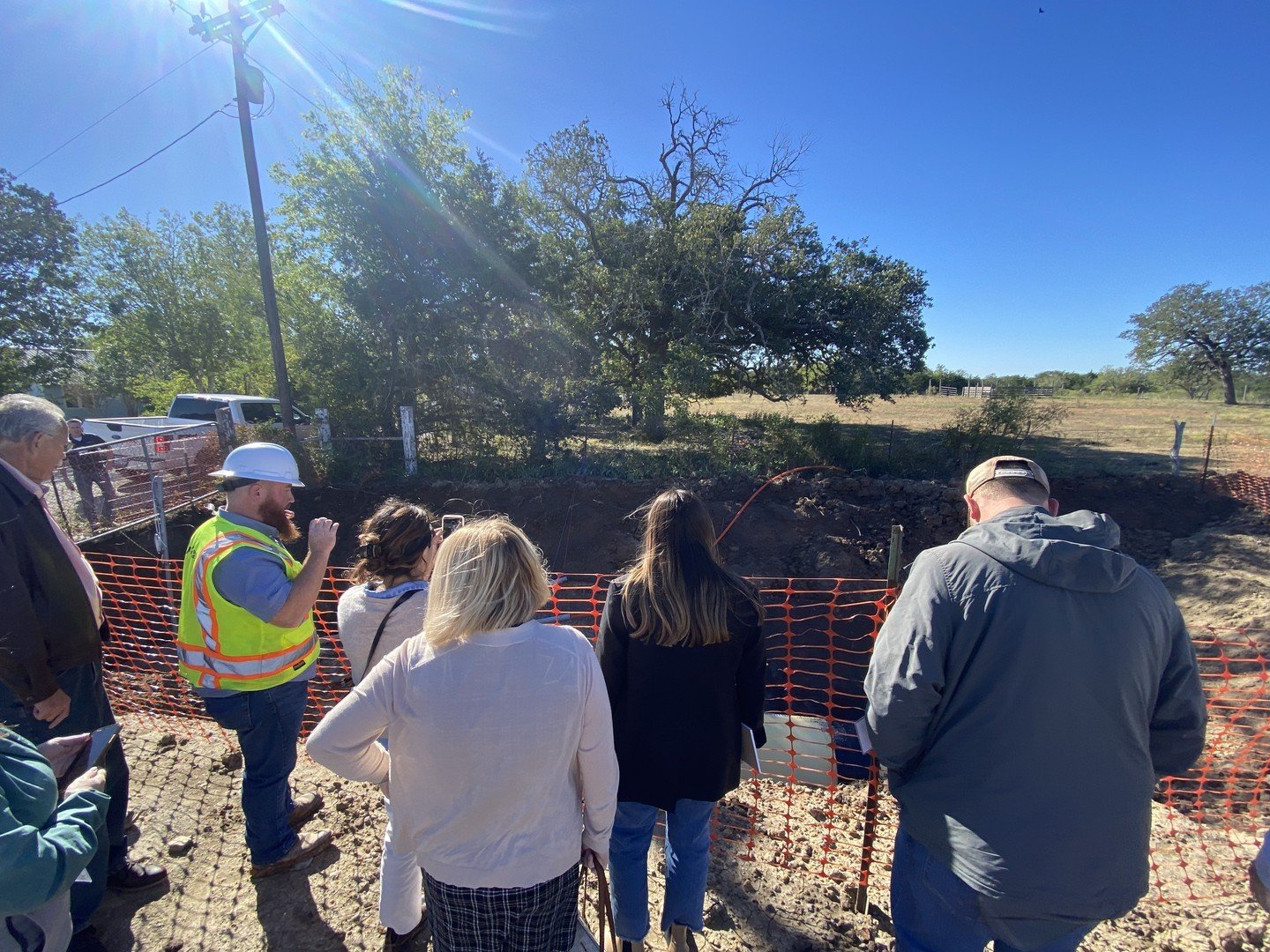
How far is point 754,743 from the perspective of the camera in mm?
1880

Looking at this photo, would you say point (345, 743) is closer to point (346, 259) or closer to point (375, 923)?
point (375, 923)

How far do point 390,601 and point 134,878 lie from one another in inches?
74.4

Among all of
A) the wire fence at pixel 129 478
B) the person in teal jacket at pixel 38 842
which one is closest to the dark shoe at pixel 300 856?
the person in teal jacket at pixel 38 842

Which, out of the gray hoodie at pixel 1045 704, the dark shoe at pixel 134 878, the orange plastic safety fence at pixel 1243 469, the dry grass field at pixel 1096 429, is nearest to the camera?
the gray hoodie at pixel 1045 704

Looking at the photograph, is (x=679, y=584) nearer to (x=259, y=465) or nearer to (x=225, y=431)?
(x=259, y=465)

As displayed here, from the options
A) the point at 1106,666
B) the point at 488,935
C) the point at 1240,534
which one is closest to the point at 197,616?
the point at 488,935

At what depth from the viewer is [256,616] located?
6.31 feet

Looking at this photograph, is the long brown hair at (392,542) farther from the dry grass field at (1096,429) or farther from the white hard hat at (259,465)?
the dry grass field at (1096,429)

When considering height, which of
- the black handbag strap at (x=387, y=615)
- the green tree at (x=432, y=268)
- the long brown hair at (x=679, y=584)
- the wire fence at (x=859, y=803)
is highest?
the green tree at (x=432, y=268)

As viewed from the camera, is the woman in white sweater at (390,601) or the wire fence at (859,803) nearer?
the woman in white sweater at (390,601)

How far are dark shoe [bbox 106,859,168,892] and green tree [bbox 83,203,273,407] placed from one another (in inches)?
778

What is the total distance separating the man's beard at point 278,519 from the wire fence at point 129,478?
25.2 ft

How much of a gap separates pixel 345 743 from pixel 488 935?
0.63 metres

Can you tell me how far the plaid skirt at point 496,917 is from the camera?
4.61 feet
